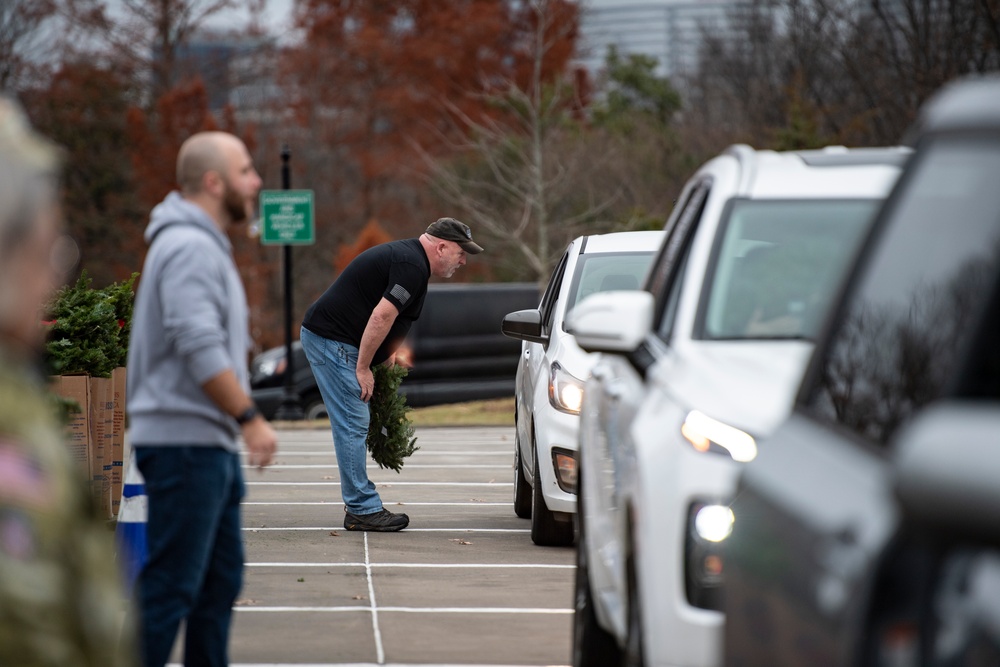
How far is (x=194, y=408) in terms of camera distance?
452cm

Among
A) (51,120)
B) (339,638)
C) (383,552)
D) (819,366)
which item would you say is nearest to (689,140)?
(51,120)

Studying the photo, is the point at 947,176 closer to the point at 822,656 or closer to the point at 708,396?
the point at 822,656

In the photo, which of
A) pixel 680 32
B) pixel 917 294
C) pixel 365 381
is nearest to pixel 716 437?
pixel 917 294

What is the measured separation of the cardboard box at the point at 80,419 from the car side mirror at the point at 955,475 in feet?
24.1

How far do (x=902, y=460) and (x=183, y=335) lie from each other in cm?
318

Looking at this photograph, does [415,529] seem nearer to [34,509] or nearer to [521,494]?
[521,494]

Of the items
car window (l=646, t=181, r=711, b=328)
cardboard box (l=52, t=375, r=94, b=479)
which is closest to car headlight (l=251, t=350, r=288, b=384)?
cardboard box (l=52, t=375, r=94, b=479)

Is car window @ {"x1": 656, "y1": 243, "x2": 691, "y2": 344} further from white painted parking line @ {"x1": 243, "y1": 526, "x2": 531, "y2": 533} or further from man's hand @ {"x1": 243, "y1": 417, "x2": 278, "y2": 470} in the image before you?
white painted parking line @ {"x1": 243, "y1": 526, "x2": 531, "y2": 533}

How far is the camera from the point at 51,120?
3944cm

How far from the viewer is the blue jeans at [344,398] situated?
916cm

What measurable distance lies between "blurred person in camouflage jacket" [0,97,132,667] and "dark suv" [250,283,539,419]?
2046 cm

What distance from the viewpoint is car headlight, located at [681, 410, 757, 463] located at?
3.60m

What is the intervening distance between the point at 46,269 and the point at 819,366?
1.43 m

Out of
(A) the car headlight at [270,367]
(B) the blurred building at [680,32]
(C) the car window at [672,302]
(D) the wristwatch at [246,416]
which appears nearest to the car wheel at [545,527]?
(C) the car window at [672,302]
